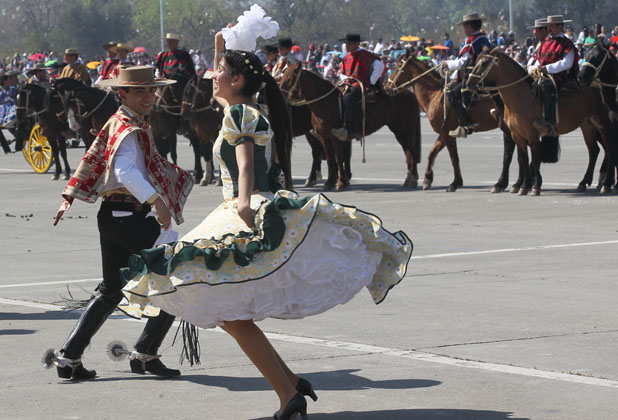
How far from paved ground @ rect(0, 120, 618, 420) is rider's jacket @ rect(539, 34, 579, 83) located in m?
3.94

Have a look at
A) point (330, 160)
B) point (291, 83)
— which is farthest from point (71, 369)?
point (330, 160)

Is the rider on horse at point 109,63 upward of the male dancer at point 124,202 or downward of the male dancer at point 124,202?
downward

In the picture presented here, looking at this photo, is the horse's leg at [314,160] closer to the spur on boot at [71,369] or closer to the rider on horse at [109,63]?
the rider on horse at [109,63]

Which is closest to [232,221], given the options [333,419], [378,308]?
[333,419]

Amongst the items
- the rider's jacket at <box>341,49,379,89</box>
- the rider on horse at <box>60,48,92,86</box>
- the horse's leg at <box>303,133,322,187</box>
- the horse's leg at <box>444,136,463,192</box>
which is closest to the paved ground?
the horse's leg at <box>444,136,463,192</box>

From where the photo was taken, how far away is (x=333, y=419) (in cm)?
668

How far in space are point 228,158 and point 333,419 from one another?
57.5 inches

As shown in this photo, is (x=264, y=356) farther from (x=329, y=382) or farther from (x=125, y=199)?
(x=125, y=199)

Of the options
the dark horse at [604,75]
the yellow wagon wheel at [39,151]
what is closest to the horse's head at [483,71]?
the dark horse at [604,75]

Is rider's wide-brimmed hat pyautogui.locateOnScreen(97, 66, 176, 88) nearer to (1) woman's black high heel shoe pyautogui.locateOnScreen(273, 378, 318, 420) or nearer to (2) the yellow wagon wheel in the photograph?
(1) woman's black high heel shoe pyautogui.locateOnScreen(273, 378, 318, 420)

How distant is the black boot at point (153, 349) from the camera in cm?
778

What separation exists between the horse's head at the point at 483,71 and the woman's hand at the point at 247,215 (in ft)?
46.1

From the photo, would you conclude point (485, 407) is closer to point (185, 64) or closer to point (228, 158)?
point (228, 158)

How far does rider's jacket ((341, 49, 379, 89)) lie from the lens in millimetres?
22266
